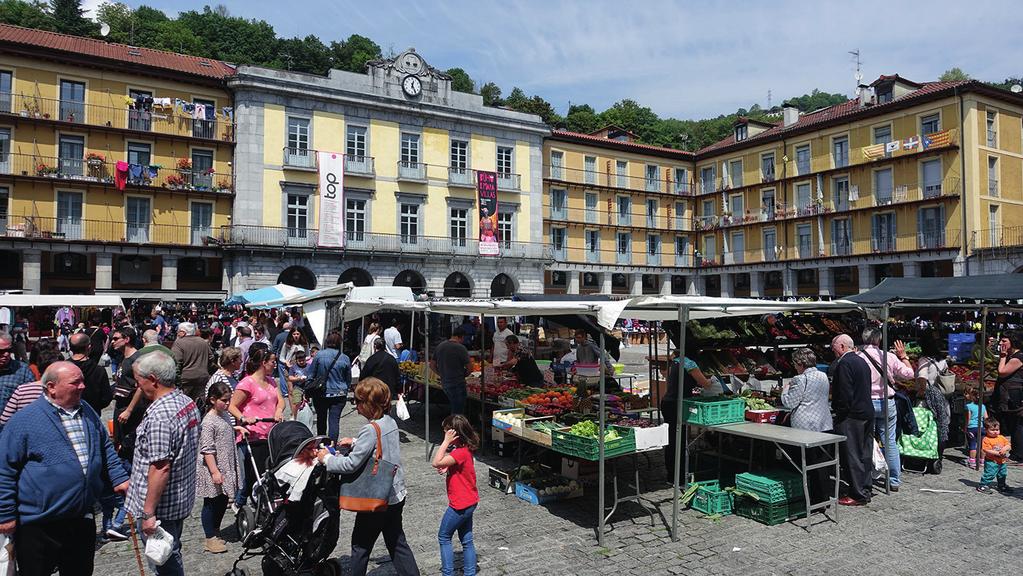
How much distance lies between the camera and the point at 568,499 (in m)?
7.69

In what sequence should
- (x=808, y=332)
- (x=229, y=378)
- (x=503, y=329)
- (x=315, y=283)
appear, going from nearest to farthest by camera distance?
(x=229, y=378) → (x=808, y=332) → (x=503, y=329) → (x=315, y=283)

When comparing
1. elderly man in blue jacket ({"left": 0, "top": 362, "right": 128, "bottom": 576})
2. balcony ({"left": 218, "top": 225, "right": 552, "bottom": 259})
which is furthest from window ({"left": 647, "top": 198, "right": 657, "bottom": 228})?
elderly man in blue jacket ({"left": 0, "top": 362, "right": 128, "bottom": 576})

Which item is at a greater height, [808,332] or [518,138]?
[518,138]

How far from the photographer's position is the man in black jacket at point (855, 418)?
289 inches

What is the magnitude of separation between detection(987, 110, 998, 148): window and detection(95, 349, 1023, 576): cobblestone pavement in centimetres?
Result: 3374

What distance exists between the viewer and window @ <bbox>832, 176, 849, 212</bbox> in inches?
1503

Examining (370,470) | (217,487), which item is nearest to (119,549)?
(217,487)

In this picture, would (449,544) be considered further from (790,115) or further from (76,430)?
(790,115)

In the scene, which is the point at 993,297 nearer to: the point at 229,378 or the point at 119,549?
the point at 229,378

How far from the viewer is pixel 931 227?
34.2m

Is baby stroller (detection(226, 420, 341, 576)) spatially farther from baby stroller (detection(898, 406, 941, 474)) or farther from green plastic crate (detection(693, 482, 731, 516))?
baby stroller (detection(898, 406, 941, 474))

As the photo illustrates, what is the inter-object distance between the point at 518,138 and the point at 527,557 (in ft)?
114

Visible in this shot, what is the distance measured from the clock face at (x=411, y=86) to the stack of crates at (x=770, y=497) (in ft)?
104

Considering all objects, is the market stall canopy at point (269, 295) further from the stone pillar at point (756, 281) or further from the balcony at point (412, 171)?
the stone pillar at point (756, 281)
